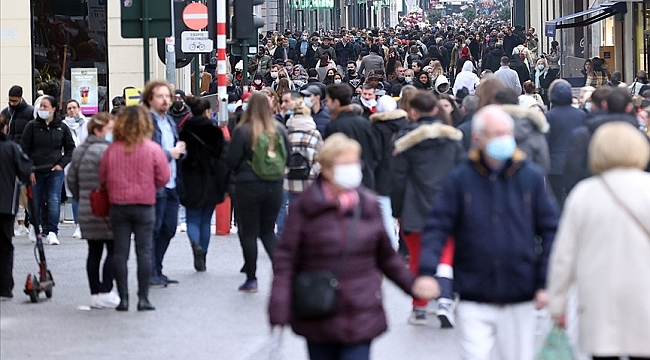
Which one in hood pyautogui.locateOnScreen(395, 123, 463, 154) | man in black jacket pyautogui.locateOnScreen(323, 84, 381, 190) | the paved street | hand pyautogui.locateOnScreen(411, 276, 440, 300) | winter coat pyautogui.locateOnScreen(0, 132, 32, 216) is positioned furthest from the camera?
man in black jacket pyautogui.locateOnScreen(323, 84, 381, 190)

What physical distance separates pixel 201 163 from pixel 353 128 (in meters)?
1.53

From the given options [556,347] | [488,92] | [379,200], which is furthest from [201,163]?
[556,347]

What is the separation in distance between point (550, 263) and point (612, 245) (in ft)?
1.14

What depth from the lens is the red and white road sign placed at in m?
18.1

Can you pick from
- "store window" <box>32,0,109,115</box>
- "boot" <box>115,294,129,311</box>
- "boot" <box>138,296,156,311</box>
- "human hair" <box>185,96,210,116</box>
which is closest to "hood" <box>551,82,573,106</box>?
"human hair" <box>185,96,210,116</box>

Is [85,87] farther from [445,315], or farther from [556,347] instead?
[556,347]

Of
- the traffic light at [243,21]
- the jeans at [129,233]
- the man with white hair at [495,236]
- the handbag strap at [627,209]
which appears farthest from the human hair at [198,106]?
the traffic light at [243,21]

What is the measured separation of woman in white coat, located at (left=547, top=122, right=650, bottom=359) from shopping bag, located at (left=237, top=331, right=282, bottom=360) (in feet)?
4.49

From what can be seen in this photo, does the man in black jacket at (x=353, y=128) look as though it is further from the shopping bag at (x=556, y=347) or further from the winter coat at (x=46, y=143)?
the shopping bag at (x=556, y=347)

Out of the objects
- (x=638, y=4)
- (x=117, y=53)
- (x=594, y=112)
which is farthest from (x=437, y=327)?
(x=638, y=4)

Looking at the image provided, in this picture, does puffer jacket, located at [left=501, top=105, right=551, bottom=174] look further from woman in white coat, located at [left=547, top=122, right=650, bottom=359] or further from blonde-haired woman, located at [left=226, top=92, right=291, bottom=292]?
woman in white coat, located at [left=547, top=122, right=650, bottom=359]

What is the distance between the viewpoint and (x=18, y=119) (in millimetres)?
15742

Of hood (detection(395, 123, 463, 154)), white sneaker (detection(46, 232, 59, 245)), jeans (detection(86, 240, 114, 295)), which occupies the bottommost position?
white sneaker (detection(46, 232, 59, 245))

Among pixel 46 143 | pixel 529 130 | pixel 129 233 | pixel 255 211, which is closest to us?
pixel 529 130
